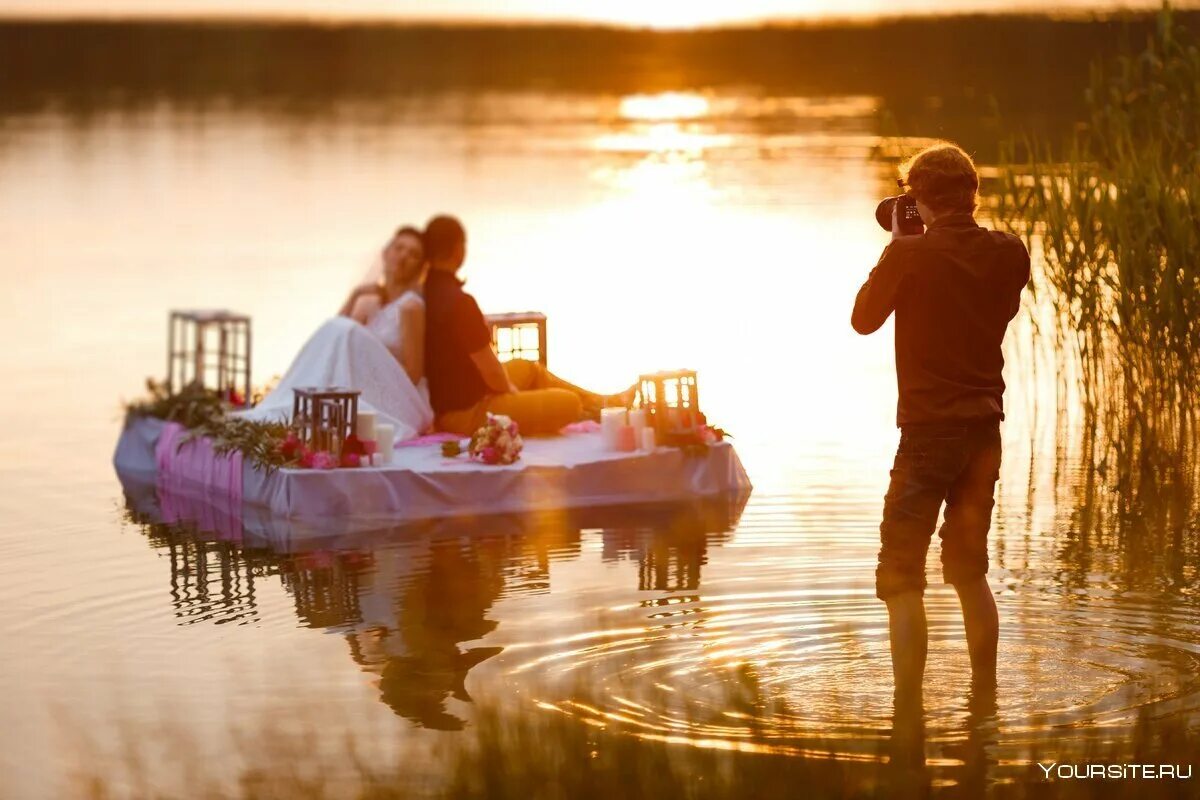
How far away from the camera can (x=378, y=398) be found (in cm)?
1113

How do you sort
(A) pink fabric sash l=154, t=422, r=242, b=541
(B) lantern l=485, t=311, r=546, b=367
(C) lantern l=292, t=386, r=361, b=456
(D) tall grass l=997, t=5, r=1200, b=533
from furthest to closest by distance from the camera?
1. (B) lantern l=485, t=311, r=546, b=367
2. (D) tall grass l=997, t=5, r=1200, b=533
3. (A) pink fabric sash l=154, t=422, r=242, b=541
4. (C) lantern l=292, t=386, r=361, b=456

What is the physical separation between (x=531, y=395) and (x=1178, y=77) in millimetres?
3645

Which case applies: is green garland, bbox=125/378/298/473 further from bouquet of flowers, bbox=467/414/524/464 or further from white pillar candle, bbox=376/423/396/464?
bouquet of flowers, bbox=467/414/524/464

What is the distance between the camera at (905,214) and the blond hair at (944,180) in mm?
95

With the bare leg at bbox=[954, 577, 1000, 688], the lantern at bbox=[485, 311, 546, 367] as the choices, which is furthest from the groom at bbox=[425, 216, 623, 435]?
the bare leg at bbox=[954, 577, 1000, 688]

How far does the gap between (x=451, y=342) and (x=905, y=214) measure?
499 cm

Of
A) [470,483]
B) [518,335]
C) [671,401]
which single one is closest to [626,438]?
[671,401]

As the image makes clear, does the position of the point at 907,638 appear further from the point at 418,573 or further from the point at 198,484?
the point at 198,484

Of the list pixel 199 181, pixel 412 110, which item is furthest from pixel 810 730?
pixel 412 110

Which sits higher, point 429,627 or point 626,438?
point 626,438

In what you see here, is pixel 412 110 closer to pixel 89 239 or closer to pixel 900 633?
pixel 89 239

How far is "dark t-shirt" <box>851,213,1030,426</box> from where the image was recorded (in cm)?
601

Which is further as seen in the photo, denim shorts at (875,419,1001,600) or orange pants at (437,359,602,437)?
orange pants at (437,359,602,437)

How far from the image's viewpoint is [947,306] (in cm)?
601
